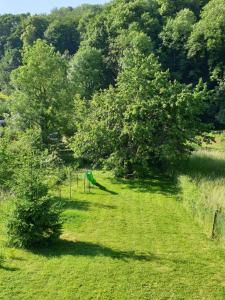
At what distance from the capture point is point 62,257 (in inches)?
508

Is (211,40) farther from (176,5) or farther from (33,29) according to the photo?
(33,29)

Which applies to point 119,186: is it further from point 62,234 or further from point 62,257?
point 62,257

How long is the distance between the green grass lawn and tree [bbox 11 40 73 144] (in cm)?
1584

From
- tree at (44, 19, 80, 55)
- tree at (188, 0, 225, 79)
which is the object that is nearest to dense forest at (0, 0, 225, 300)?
tree at (188, 0, 225, 79)

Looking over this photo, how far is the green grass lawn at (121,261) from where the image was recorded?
35.7 ft

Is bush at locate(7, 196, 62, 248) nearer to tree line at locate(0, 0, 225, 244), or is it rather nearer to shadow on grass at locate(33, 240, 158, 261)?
tree line at locate(0, 0, 225, 244)

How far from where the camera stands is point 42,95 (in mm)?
34094

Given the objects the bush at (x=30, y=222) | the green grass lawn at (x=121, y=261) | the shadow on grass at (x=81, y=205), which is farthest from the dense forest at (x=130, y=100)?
the bush at (x=30, y=222)

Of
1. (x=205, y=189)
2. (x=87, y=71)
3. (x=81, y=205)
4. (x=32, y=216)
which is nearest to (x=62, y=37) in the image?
(x=87, y=71)

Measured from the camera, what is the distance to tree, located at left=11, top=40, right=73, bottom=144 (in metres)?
32.8

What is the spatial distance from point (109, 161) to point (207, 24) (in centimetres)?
3975

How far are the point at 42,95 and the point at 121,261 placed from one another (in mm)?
24108

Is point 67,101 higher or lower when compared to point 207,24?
lower

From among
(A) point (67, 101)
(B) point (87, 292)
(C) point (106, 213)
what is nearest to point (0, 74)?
Result: (A) point (67, 101)
